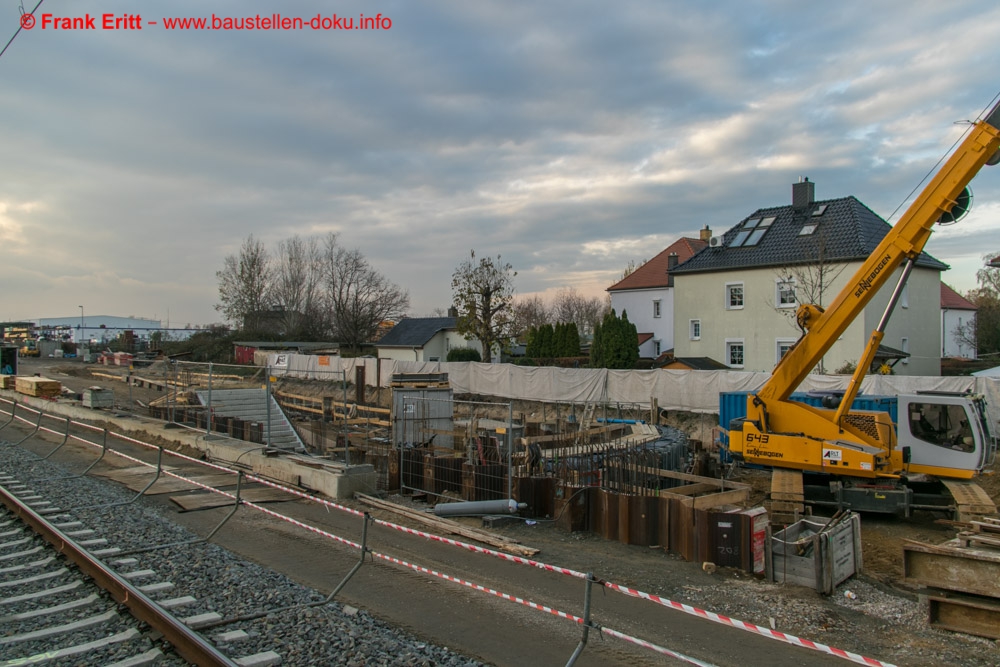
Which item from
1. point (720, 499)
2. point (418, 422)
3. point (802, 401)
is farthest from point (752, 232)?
point (720, 499)

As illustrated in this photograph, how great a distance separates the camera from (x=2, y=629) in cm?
584

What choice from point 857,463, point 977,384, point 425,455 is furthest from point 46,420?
point 977,384

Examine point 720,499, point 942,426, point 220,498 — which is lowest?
point 220,498

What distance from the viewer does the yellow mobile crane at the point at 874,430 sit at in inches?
476

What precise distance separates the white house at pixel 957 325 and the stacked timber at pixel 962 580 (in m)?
51.6

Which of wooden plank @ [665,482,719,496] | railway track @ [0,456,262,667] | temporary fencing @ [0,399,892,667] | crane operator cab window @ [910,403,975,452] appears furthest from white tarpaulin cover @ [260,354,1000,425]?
wooden plank @ [665,482,719,496]

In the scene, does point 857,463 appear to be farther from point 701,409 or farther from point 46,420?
point 46,420

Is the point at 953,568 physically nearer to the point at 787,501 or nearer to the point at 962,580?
the point at 962,580

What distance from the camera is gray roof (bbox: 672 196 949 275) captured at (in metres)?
30.6

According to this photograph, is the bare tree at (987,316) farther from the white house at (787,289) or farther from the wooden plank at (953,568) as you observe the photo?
the wooden plank at (953,568)

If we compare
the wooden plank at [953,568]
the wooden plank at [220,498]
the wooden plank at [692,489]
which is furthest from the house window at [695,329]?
the wooden plank at [953,568]

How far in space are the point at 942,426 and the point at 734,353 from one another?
21491 mm

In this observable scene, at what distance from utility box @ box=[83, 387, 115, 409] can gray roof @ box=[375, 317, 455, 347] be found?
30.1 meters

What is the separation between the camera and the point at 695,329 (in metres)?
36.0
